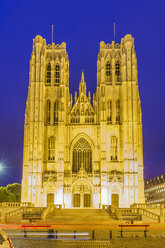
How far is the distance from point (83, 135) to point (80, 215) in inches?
654

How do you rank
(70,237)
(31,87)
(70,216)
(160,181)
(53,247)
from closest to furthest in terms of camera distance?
(53,247), (70,237), (70,216), (31,87), (160,181)

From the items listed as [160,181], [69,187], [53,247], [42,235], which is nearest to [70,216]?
[69,187]

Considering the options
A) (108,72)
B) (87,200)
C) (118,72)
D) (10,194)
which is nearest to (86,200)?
(87,200)

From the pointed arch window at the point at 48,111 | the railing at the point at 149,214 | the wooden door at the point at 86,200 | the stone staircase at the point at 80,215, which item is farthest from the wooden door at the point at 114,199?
the pointed arch window at the point at 48,111

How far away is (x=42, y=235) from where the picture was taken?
19234 millimetres

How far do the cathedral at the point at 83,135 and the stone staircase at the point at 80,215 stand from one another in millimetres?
8043

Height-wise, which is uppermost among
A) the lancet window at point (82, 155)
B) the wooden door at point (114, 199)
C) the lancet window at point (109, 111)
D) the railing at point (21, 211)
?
the lancet window at point (109, 111)

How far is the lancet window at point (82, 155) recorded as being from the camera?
5433 centimetres

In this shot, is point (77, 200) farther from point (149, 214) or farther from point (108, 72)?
point (108, 72)

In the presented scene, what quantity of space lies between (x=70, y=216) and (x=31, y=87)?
900 inches

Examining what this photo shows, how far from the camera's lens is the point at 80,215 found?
133ft

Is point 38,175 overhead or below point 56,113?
below

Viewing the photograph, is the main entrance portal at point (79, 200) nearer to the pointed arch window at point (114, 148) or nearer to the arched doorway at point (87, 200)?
the arched doorway at point (87, 200)

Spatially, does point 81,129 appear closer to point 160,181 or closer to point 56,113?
point 56,113
